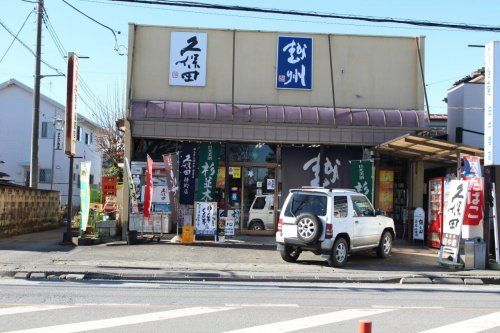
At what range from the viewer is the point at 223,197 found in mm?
18797

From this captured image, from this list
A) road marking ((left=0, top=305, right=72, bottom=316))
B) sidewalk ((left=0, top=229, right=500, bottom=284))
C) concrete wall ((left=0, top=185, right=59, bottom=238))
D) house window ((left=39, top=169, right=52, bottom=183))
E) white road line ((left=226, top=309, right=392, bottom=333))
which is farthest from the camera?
house window ((left=39, top=169, right=52, bottom=183))

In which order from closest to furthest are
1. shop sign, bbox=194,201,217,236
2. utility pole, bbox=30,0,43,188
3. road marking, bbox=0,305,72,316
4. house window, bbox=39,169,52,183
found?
road marking, bbox=0,305,72,316, shop sign, bbox=194,201,217,236, utility pole, bbox=30,0,43,188, house window, bbox=39,169,52,183

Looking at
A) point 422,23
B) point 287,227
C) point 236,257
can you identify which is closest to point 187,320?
point 287,227

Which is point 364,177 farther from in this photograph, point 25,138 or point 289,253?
point 25,138

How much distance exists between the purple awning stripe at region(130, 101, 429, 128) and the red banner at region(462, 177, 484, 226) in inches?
176

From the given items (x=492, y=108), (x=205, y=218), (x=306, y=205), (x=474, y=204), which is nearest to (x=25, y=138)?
(x=205, y=218)

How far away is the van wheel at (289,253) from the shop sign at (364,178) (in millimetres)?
4480

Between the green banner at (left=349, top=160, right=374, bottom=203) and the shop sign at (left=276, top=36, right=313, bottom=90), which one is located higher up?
the shop sign at (left=276, top=36, right=313, bottom=90)

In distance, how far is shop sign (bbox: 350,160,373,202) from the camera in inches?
718

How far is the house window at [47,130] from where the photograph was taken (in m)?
38.6

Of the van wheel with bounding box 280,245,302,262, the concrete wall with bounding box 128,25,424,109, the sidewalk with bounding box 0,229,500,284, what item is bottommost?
the sidewalk with bounding box 0,229,500,284

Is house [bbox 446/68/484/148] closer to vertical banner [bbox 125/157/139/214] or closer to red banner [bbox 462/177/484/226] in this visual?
red banner [bbox 462/177/484/226]

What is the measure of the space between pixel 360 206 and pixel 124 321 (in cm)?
847

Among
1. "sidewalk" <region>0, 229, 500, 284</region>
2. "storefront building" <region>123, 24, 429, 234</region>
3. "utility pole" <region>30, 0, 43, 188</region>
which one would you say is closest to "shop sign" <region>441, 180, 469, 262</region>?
"sidewalk" <region>0, 229, 500, 284</region>
